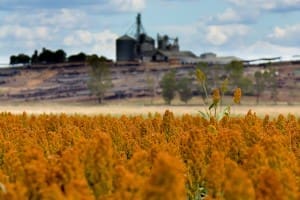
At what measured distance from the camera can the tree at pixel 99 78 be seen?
131000 mm

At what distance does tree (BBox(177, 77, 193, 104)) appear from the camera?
122250mm

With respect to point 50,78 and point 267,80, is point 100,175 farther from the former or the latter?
point 50,78

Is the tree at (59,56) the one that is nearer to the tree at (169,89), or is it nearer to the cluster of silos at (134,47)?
the cluster of silos at (134,47)

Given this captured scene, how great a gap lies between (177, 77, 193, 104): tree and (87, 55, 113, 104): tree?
11165mm

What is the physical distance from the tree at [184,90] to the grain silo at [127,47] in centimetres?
3746

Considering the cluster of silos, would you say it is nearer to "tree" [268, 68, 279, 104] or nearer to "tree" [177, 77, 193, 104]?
"tree" [177, 77, 193, 104]

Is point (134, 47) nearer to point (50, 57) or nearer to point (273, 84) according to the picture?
point (50, 57)

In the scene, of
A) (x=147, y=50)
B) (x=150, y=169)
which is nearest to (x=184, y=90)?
(x=147, y=50)

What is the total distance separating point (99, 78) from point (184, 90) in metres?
17.6

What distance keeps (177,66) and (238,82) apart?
25.0 m

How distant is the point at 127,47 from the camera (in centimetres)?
16675

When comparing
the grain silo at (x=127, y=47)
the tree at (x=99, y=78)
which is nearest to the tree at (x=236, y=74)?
the tree at (x=99, y=78)

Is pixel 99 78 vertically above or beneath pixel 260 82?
above

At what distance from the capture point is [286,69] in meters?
146
